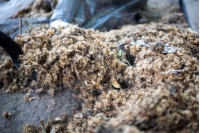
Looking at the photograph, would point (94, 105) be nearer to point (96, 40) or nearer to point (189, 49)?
point (96, 40)

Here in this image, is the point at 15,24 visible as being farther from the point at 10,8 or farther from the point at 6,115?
the point at 6,115

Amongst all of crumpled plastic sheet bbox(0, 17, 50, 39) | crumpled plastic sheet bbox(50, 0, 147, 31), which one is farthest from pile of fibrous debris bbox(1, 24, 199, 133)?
crumpled plastic sheet bbox(50, 0, 147, 31)

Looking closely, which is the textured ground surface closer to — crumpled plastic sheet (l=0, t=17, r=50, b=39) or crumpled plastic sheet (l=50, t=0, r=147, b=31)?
crumpled plastic sheet (l=0, t=17, r=50, b=39)

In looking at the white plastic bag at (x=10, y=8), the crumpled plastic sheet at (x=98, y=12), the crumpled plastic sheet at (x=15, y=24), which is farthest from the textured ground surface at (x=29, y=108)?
the crumpled plastic sheet at (x=98, y=12)

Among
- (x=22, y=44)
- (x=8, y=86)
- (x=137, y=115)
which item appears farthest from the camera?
(x=8, y=86)

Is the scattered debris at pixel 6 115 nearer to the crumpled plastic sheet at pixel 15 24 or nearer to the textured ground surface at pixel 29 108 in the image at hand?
the textured ground surface at pixel 29 108

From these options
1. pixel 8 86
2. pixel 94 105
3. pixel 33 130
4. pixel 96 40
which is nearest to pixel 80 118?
pixel 94 105

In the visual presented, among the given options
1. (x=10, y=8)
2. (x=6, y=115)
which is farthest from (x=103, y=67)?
(x=10, y=8)

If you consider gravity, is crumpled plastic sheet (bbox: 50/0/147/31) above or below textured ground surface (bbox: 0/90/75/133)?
above
